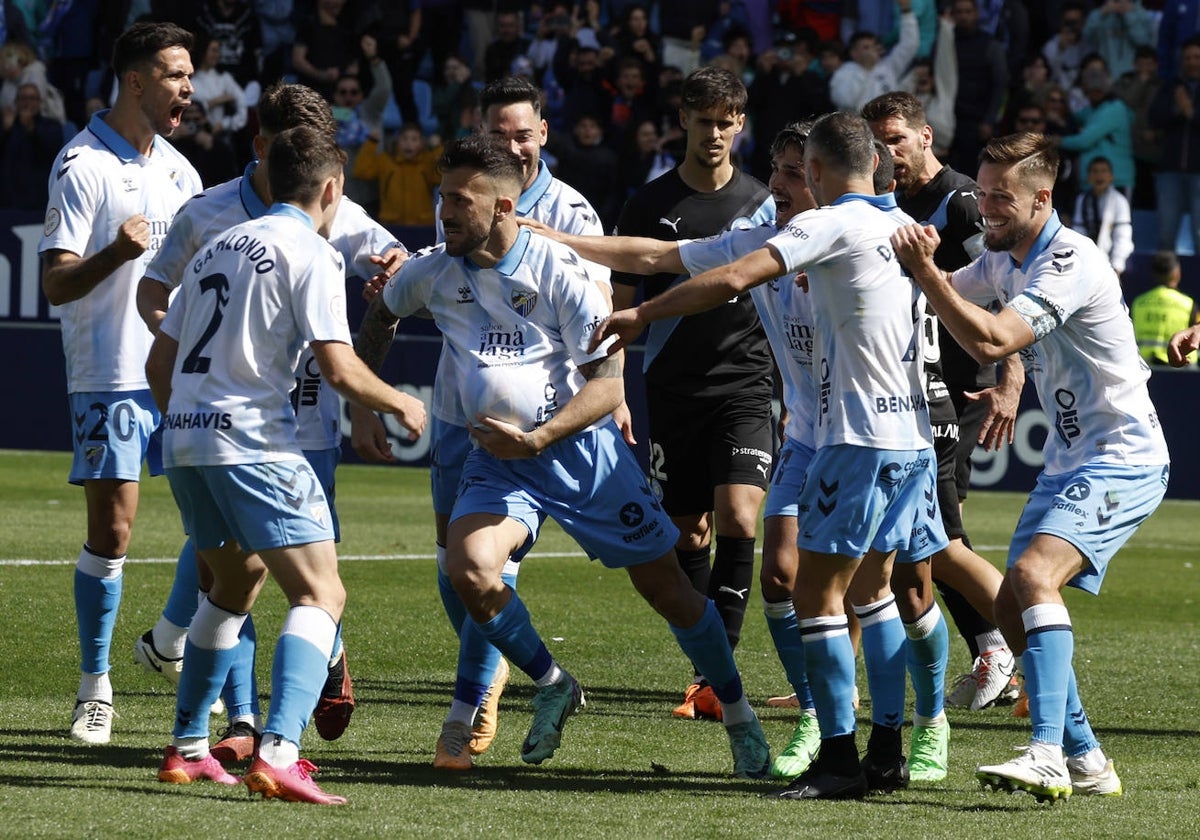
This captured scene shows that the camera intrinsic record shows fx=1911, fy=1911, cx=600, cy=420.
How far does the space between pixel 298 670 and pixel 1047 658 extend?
2294 millimetres

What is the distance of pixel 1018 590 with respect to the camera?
6.00 meters

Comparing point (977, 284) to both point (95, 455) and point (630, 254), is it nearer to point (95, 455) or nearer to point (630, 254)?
point (630, 254)

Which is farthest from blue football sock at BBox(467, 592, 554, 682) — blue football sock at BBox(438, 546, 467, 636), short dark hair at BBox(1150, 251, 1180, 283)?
short dark hair at BBox(1150, 251, 1180, 283)

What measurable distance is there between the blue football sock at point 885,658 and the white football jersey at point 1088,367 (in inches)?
→ 29.3

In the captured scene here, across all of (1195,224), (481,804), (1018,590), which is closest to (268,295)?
(481,804)

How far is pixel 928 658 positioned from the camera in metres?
6.51

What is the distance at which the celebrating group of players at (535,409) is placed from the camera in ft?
18.1

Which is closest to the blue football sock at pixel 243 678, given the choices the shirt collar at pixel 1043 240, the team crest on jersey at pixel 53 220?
the team crest on jersey at pixel 53 220

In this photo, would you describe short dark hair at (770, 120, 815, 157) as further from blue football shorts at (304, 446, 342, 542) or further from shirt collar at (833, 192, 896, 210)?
blue football shorts at (304, 446, 342, 542)

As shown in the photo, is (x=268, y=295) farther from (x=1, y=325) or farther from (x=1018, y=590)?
(x=1, y=325)

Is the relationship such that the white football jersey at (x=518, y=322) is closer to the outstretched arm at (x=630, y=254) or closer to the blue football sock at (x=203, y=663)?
the outstretched arm at (x=630, y=254)

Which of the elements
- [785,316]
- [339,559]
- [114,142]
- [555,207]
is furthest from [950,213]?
[339,559]

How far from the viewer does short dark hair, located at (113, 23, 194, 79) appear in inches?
279

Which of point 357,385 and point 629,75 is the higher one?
point 357,385
